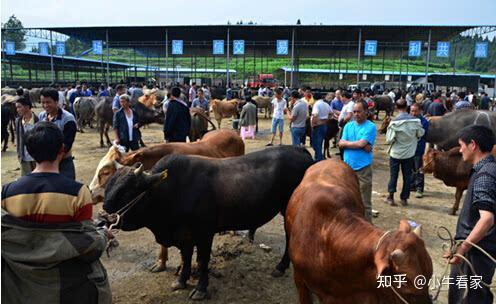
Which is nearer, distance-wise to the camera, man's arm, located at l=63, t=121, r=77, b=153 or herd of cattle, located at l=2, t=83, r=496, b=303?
herd of cattle, located at l=2, t=83, r=496, b=303

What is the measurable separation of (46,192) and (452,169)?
7312mm

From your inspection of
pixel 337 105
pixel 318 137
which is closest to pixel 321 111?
pixel 318 137

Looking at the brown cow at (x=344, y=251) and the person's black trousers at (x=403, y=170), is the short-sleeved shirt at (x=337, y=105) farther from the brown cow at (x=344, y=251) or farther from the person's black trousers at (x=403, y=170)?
the brown cow at (x=344, y=251)

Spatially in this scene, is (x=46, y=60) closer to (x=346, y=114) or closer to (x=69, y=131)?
(x=346, y=114)

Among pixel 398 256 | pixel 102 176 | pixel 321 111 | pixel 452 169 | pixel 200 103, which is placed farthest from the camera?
pixel 200 103

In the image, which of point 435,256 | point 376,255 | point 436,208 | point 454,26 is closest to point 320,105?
point 436,208

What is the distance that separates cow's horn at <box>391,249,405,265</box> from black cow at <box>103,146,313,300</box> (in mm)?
2604

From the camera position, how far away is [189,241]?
4691 millimetres

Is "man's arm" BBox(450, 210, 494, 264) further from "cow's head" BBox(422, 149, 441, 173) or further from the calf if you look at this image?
the calf

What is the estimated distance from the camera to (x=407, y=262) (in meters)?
2.47

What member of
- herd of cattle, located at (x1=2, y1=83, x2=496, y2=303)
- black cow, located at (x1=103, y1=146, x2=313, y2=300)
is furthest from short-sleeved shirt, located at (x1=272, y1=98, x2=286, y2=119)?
black cow, located at (x1=103, y1=146, x2=313, y2=300)

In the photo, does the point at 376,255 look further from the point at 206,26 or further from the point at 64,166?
the point at 206,26

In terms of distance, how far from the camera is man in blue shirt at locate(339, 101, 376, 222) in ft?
19.8

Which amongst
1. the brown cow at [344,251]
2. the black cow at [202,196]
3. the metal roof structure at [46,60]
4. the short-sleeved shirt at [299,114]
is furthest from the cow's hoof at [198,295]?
the metal roof structure at [46,60]
